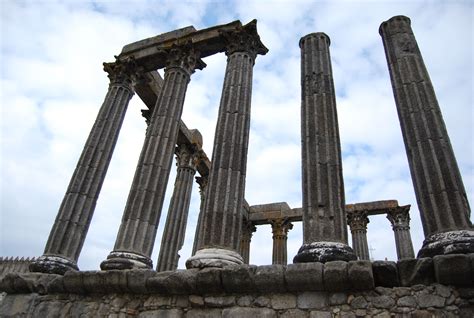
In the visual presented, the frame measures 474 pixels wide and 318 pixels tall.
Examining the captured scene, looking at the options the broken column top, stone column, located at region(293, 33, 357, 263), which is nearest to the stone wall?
stone column, located at region(293, 33, 357, 263)

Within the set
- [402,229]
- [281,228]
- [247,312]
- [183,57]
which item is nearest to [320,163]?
[247,312]

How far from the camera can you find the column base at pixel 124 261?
26.8 ft

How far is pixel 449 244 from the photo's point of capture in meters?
5.88

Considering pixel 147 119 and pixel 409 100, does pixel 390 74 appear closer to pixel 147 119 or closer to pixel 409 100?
pixel 409 100

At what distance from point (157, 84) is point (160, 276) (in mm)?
10045

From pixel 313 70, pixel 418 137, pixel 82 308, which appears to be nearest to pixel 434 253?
pixel 418 137

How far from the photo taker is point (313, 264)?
5.75 m

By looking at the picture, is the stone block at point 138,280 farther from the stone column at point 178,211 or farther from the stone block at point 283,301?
the stone column at point 178,211

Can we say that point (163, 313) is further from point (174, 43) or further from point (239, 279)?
point (174, 43)

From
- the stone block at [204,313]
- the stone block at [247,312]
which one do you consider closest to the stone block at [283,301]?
the stone block at [247,312]

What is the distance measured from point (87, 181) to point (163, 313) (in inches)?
228

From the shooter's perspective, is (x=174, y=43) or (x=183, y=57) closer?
(x=183, y=57)

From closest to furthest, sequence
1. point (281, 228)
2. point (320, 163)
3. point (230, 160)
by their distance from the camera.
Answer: point (320, 163)
point (230, 160)
point (281, 228)

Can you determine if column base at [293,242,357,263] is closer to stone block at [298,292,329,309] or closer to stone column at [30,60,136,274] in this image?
stone block at [298,292,329,309]
